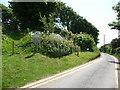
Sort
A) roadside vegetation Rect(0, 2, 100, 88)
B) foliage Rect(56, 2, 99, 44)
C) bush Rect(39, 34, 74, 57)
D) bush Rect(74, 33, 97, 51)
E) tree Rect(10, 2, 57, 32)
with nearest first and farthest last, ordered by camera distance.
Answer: roadside vegetation Rect(0, 2, 100, 88) → bush Rect(39, 34, 74, 57) → tree Rect(10, 2, 57, 32) → bush Rect(74, 33, 97, 51) → foliage Rect(56, 2, 99, 44)

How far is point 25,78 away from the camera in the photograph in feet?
28.0

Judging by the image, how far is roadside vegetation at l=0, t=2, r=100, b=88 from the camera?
983cm

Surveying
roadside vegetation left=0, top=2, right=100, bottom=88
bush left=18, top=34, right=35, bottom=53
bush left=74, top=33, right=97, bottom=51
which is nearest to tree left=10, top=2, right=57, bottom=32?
roadside vegetation left=0, top=2, right=100, bottom=88

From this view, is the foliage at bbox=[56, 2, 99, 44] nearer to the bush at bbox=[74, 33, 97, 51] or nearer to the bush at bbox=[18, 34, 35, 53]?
the bush at bbox=[74, 33, 97, 51]

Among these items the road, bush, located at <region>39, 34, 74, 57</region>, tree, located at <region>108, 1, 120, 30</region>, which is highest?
tree, located at <region>108, 1, 120, 30</region>

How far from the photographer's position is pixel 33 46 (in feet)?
54.6

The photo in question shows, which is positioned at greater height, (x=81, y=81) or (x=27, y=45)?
(x=27, y=45)

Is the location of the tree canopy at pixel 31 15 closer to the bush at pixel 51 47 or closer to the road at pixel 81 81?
the bush at pixel 51 47

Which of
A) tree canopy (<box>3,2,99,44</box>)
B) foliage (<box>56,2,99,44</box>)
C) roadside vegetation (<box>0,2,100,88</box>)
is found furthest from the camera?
foliage (<box>56,2,99,44</box>)

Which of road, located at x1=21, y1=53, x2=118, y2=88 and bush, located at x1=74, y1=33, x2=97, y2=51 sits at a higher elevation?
bush, located at x1=74, y1=33, x2=97, y2=51

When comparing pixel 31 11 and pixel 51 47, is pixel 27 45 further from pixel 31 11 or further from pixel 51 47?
pixel 31 11

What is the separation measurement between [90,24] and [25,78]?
5614cm

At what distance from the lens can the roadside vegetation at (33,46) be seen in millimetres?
9828

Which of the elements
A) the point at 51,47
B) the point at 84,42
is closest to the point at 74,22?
the point at 84,42
